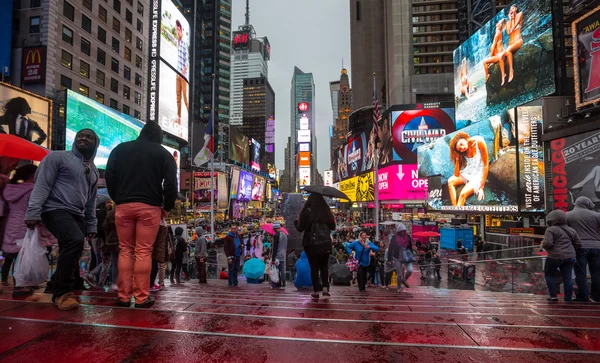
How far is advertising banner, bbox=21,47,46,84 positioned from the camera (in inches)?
1075

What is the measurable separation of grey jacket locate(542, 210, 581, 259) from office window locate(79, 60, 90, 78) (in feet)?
124

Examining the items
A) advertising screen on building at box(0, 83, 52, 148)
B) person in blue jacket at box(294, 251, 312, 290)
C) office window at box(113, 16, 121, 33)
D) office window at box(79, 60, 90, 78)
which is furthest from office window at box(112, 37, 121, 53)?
person in blue jacket at box(294, 251, 312, 290)

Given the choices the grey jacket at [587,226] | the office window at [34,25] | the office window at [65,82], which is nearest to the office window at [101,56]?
the office window at [65,82]

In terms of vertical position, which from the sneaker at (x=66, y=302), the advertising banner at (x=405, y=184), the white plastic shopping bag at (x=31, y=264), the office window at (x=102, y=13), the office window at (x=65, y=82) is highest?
the office window at (x=102, y=13)

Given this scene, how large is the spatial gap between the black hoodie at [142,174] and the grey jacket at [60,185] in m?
0.35

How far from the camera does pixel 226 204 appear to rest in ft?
223

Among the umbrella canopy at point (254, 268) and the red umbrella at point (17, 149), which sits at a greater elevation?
the red umbrella at point (17, 149)

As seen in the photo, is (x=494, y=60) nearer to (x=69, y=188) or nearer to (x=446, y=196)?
(x=446, y=196)

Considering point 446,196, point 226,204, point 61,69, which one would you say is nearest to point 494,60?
point 446,196

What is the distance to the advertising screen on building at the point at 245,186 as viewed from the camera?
245ft

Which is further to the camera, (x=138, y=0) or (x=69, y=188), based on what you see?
(x=138, y=0)

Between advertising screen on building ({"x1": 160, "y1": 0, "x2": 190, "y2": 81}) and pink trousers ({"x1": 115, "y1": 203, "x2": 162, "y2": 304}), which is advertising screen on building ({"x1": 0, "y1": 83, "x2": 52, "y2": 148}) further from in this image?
pink trousers ({"x1": 115, "y1": 203, "x2": 162, "y2": 304})

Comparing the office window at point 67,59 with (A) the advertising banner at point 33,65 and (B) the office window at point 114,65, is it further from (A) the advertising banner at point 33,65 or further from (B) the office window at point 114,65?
(B) the office window at point 114,65

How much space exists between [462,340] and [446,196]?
35.3 m
